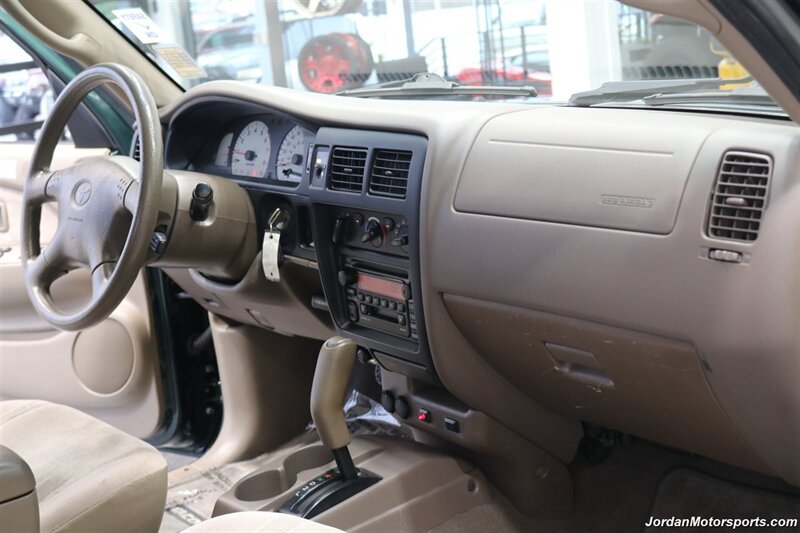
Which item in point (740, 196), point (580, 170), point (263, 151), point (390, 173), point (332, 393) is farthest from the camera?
point (263, 151)

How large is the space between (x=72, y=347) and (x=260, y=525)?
1.51 meters

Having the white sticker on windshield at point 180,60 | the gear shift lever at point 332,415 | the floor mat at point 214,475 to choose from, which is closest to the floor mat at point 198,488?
the floor mat at point 214,475

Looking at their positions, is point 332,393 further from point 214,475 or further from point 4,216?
point 4,216

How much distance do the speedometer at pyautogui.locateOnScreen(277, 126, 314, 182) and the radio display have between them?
26 cm

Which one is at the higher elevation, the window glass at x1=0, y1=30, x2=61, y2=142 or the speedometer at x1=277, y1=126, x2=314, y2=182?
the window glass at x1=0, y1=30, x2=61, y2=142

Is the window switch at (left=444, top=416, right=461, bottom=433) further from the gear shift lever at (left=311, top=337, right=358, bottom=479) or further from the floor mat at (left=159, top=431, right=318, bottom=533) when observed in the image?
the floor mat at (left=159, top=431, right=318, bottom=533)

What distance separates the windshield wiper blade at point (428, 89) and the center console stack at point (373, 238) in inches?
11.2

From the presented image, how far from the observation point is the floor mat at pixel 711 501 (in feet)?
6.55

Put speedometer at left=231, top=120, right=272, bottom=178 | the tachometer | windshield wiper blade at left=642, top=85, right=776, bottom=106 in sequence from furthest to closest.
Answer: the tachometer
speedometer at left=231, top=120, right=272, bottom=178
windshield wiper blade at left=642, top=85, right=776, bottom=106

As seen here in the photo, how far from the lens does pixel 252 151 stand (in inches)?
86.4

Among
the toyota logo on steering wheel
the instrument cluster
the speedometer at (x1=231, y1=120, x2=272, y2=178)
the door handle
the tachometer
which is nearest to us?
the toyota logo on steering wheel

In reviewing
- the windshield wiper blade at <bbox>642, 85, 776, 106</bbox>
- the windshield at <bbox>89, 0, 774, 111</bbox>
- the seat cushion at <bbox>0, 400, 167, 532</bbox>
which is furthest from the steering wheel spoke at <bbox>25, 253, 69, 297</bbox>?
the windshield wiper blade at <bbox>642, 85, 776, 106</bbox>

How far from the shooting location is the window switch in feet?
6.35

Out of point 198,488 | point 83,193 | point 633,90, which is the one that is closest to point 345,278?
point 83,193
